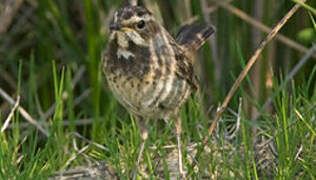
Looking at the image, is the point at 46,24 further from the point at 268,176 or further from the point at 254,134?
the point at 268,176

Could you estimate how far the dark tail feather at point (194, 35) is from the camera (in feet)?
15.5

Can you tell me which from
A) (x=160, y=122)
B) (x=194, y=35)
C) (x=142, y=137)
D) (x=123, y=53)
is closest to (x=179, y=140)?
(x=142, y=137)

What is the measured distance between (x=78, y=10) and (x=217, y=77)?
1725 millimetres

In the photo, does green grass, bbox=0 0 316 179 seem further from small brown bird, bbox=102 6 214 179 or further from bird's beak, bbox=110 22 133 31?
bird's beak, bbox=110 22 133 31

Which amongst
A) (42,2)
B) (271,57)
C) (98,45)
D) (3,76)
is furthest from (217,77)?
(3,76)

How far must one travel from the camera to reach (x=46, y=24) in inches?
258

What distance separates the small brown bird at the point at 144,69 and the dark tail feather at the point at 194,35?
1.76ft

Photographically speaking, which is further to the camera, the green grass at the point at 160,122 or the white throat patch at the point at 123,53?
the white throat patch at the point at 123,53

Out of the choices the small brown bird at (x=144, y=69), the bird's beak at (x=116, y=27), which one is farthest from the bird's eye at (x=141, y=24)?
the bird's beak at (x=116, y=27)

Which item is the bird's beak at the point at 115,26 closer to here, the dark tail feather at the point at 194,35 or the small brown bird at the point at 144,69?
the small brown bird at the point at 144,69

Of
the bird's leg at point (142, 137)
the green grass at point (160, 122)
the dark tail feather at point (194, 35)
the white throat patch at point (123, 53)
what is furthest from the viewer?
the dark tail feather at point (194, 35)

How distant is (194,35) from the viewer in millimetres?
4750

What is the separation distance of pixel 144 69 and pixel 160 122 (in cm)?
133

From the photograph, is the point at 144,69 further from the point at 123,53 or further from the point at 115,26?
the point at 115,26
